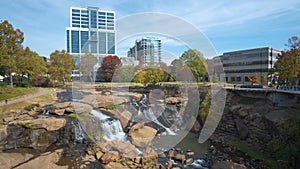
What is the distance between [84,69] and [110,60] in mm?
4823

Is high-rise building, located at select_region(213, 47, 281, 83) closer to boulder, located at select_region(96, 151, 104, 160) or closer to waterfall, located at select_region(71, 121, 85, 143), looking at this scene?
waterfall, located at select_region(71, 121, 85, 143)

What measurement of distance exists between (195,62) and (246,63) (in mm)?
17626

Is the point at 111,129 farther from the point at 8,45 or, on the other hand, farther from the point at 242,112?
the point at 8,45

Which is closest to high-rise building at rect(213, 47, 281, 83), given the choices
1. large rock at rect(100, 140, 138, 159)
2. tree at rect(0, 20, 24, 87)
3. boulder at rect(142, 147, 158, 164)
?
boulder at rect(142, 147, 158, 164)

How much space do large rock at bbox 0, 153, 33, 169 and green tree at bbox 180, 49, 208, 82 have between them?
1889cm

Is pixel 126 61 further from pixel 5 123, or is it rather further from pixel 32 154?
pixel 32 154

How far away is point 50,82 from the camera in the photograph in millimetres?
28641

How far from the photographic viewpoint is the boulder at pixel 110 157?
8.83 metres

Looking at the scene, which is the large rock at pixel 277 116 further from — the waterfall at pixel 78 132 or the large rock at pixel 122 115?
the waterfall at pixel 78 132

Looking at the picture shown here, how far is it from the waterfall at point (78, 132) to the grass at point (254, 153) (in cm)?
920

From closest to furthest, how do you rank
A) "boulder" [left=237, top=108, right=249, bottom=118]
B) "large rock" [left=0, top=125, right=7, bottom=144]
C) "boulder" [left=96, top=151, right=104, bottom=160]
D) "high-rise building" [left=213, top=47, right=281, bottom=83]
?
"boulder" [left=96, top=151, right=104, bottom=160]
"large rock" [left=0, top=125, right=7, bottom=144]
"boulder" [left=237, top=108, right=249, bottom=118]
"high-rise building" [left=213, top=47, right=281, bottom=83]

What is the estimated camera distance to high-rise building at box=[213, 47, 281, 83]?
108 feet

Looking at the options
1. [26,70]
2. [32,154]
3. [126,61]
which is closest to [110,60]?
[126,61]

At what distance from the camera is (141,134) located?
39.8 ft
